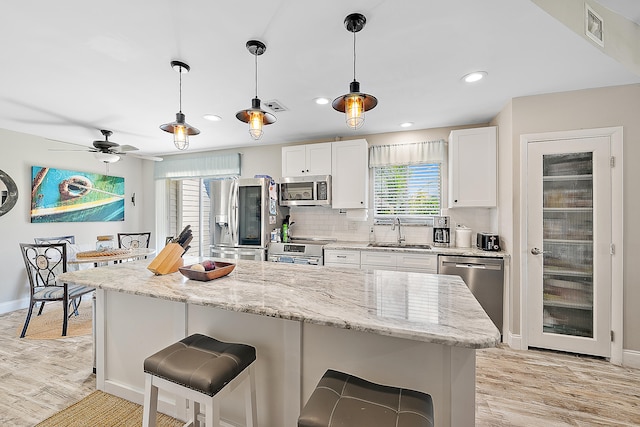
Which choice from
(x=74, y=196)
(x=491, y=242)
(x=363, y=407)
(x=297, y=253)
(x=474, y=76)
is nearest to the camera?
(x=363, y=407)

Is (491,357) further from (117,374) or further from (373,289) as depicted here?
(117,374)

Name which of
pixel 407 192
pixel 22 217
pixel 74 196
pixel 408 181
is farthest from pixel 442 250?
Answer: pixel 22 217

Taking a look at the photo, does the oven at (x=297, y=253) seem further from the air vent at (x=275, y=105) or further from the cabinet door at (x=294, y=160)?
the air vent at (x=275, y=105)

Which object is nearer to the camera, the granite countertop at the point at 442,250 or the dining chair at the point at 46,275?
the granite countertop at the point at 442,250

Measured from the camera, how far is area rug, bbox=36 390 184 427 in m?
1.72

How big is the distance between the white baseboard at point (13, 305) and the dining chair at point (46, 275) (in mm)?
963

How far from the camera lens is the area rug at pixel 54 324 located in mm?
2979

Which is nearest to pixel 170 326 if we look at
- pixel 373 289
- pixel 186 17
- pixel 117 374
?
pixel 117 374

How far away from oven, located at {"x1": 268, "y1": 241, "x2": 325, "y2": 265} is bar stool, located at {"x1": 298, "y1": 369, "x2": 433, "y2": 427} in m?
2.48

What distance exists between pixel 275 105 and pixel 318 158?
117 centimetres

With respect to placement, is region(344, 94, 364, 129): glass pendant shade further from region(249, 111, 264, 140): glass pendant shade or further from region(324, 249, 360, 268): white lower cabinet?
region(324, 249, 360, 268): white lower cabinet

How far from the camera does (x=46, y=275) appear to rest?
3203 millimetres

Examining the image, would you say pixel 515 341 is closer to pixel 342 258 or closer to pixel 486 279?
pixel 486 279

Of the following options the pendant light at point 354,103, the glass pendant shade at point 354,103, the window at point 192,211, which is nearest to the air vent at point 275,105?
the pendant light at point 354,103
